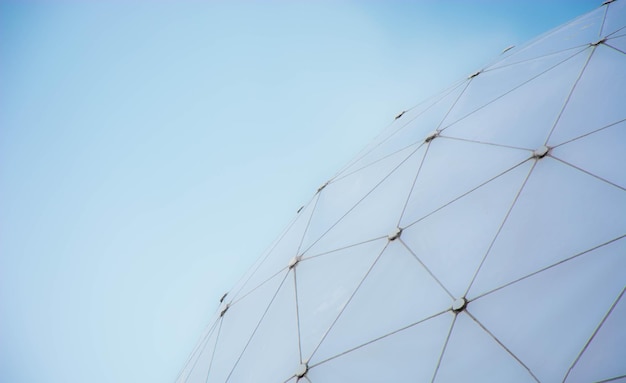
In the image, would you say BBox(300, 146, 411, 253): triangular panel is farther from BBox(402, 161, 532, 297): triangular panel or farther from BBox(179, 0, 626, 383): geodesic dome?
BBox(402, 161, 532, 297): triangular panel

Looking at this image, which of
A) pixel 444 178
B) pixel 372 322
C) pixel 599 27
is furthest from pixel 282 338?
pixel 599 27

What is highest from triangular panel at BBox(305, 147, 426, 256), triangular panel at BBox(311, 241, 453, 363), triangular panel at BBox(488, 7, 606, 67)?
triangular panel at BBox(488, 7, 606, 67)

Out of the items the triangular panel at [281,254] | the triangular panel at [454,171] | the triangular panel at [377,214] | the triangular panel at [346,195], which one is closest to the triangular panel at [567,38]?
the triangular panel at [454,171]

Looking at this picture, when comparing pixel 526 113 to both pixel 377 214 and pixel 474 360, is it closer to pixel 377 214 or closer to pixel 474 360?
pixel 377 214

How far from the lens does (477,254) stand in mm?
7277

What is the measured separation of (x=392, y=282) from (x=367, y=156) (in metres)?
6.24

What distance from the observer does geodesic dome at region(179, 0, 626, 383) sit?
19.4 ft

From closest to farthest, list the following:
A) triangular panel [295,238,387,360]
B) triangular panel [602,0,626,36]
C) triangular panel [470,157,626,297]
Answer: triangular panel [470,157,626,297] < triangular panel [295,238,387,360] < triangular panel [602,0,626,36]

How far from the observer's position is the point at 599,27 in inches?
430

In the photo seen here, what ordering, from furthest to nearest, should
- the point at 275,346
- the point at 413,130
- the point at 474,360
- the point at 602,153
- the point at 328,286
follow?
1. the point at 413,130
2. the point at 328,286
3. the point at 275,346
4. the point at 602,153
5. the point at 474,360

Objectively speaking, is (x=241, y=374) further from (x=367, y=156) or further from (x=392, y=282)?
(x=367, y=156)

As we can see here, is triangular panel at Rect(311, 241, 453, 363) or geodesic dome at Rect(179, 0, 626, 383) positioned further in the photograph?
triangular panel at Rect(311, 241, 453, 363)

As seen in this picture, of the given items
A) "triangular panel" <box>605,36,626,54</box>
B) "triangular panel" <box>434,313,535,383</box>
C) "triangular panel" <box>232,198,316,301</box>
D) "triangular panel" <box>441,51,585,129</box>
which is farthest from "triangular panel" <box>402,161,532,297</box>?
"triangular panel" <box>232,198,316,301</box>

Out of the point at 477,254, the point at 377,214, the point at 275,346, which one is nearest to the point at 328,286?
the point at 275,346
